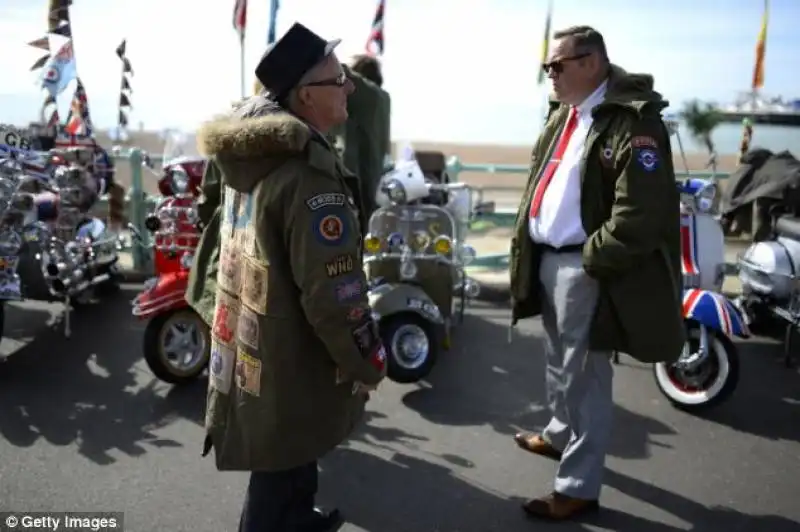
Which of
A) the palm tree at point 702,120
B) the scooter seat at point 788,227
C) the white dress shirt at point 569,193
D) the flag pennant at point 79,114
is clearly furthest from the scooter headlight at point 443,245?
the palm tree at point 702,120

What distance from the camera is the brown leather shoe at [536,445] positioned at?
13.1 feet

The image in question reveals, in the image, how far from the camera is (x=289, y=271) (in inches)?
90.9

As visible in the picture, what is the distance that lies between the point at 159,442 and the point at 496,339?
2.88m

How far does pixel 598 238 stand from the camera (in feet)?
10.1

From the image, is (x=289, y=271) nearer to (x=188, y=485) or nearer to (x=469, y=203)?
→ (x=188, y=485)

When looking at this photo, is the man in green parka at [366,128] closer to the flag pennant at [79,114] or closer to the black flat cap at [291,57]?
the black flat cap at [291,57]

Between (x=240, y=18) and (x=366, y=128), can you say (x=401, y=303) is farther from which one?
(x=240, y=18)

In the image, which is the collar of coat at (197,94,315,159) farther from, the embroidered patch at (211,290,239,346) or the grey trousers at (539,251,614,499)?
the grey trousers at (539,251,614,499)

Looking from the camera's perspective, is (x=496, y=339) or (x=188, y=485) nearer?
(x=188, y=485)

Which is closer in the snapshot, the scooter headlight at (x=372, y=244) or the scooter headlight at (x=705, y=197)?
the scooter headlight at (x=705, y=197)

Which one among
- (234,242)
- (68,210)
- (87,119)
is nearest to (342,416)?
(234,242)

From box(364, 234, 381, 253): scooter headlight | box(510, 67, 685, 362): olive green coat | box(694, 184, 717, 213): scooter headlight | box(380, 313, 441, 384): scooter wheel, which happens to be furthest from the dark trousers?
box(694, 184, 717, 213): scooter headlight

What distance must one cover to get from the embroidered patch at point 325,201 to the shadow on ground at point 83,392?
7.82ft
